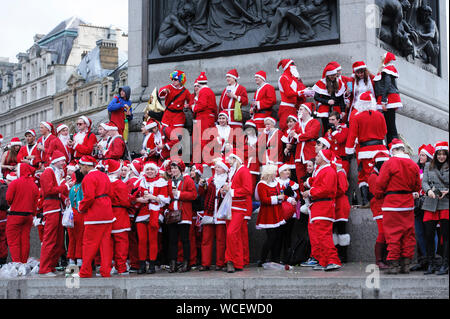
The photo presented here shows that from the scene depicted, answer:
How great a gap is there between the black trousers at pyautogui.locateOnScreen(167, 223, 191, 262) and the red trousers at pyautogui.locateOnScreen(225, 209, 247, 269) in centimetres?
86

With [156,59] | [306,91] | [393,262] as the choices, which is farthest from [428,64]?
[393,262]

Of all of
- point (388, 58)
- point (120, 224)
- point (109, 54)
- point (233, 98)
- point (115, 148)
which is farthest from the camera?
point (109, 54)

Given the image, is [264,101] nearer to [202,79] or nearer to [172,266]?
[202,79]

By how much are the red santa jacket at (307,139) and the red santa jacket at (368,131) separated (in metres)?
0.75

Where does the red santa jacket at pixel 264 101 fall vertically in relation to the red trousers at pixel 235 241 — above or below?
above

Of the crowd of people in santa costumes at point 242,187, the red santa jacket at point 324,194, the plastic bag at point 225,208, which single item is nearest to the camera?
the crowd of people in santa costumes at point 242,187

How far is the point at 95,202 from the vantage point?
525 inches

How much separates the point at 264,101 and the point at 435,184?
16.9ft

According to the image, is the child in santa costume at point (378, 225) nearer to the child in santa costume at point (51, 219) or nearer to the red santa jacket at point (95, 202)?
the red santa jacket at point (95, 202)

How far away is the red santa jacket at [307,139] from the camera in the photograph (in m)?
14.7

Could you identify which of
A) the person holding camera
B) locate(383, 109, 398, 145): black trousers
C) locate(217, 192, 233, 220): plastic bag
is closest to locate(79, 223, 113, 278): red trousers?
locate(217, 192, 233, 220): plastic bag

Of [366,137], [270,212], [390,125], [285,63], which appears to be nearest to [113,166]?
[270,212]

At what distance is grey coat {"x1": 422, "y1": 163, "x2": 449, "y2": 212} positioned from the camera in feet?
39.2

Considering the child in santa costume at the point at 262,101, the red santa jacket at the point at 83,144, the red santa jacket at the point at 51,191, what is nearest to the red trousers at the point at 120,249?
the red santa jacket at the point at 51,191
